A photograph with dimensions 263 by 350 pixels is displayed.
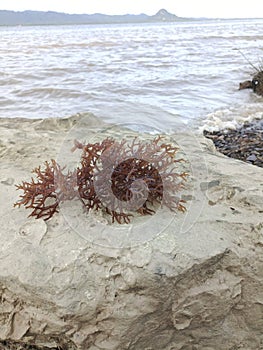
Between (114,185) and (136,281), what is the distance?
0.54m

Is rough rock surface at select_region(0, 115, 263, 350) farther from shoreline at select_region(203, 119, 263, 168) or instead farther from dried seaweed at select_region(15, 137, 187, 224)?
shoreline at select_region(203, 119, 263, 168)

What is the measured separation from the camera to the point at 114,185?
2.27 metres

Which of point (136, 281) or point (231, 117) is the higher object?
point (136, 281)

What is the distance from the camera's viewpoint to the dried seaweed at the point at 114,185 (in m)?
2.28

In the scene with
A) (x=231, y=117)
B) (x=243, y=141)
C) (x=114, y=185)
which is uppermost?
(x=114, y=185)

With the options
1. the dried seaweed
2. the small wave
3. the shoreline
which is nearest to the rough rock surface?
the dried seaweed

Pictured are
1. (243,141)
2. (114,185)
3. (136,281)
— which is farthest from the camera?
(243,141)

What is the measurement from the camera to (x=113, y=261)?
7.04 feet

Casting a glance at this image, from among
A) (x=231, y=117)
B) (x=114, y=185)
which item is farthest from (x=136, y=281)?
(x=231, y=117)

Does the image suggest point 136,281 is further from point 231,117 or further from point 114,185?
point 231,117

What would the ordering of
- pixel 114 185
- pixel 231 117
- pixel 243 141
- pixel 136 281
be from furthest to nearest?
pixel 231 117
pixel 243 141
pixel 114 185
pixel 136 281

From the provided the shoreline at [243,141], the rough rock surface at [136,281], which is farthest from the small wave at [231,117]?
the rough rock surface at [136,281]

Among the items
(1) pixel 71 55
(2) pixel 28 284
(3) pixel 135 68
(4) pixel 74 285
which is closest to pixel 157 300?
(4) pixel 74 285

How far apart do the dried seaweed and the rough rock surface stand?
9 cm
